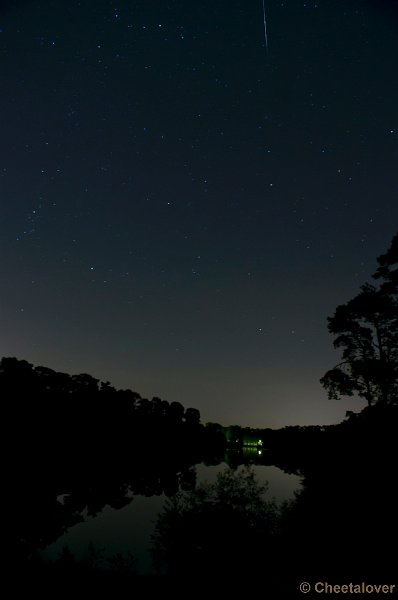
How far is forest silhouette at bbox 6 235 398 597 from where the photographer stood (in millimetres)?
8273

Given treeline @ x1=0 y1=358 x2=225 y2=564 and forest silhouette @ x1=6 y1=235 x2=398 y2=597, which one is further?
treeline @ x1=0 y1=358 x2=225 y2=564

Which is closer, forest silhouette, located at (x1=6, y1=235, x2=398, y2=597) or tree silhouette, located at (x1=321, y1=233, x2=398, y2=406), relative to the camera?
forest silhouette, located at (x1=6, y1=235, x2=398, y2=597)

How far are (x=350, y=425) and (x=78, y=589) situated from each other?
424 inches

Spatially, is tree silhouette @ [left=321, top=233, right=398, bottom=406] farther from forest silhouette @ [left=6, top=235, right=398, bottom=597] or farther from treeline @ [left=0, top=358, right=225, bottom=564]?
treeline @ [left=0, top=358, right=225, bottom=564]

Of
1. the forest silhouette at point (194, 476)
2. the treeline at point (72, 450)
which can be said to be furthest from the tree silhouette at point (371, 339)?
the treeline at point (72, 450)

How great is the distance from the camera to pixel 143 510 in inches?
4109

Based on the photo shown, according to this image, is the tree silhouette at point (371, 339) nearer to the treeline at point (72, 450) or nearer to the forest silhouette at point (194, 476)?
the forest silhouette at point (194, 476)

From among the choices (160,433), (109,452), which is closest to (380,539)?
(109,452)

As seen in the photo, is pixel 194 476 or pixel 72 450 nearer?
pixel 72 450

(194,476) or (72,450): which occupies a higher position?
(72,450)

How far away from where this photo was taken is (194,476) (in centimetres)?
2084

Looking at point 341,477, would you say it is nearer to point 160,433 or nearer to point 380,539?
point 380,539

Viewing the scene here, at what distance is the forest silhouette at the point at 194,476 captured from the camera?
8.27 m

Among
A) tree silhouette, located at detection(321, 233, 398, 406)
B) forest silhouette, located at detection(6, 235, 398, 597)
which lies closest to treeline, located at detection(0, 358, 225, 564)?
forest silhouette, located at detection(6, 235, 398, 597)
